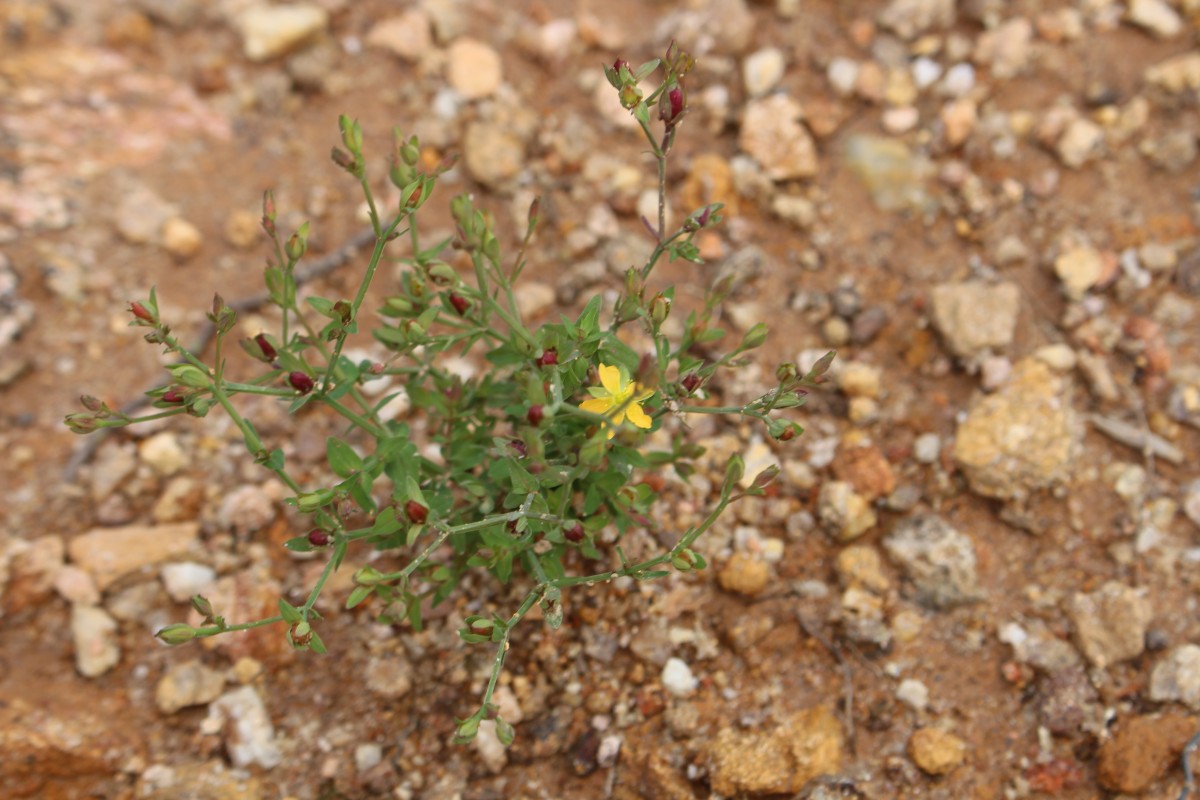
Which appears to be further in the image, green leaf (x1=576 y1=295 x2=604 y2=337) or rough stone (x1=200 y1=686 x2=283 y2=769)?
rough stone (x1=200 y1=686 x2=283 y2=769)

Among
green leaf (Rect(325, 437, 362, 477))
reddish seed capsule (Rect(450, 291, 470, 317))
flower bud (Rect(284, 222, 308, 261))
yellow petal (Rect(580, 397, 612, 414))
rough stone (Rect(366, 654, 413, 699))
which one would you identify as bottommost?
rough stone (Rect(366, 654, 413, 699))

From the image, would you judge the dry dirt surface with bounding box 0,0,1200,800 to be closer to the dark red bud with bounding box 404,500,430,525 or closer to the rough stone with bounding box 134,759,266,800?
the rough stone with bounding box 134,759,266,800

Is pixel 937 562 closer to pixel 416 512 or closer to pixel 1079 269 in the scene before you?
pixel 1079 269

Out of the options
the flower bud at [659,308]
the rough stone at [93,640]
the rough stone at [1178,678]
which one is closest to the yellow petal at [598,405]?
the flower bud at [659,308]

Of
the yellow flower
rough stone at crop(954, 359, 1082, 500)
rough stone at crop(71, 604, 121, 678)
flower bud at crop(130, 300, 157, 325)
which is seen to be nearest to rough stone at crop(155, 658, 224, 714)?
rough stone at crop(71, 604, 121, 678)

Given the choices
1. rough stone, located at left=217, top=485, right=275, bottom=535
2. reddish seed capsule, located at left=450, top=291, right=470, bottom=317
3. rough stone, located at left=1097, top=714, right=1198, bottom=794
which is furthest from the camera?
rough stone, located at left=217, top=485, right=275, bottom=535

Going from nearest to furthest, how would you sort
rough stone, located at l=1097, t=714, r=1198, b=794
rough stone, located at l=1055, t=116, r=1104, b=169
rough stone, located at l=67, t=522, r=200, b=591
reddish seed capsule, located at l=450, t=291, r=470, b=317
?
1. reddish seed capsule, located at l=450, t=291, r=470, b=317
2. rough stone, located at l=1097, t=714, r=1198, b=794
3. rough stone, located at l=67, t=522, r=200, b=591
4. rough stone, located at l=1055, t=116, r=1104, b=169
